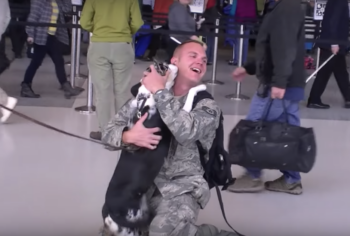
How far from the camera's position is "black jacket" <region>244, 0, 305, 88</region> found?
13.9 ft

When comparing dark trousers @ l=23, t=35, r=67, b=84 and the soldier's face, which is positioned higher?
the soldier's face

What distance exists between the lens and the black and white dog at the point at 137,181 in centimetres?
293

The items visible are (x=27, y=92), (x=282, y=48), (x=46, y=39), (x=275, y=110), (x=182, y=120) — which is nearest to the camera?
(x=182, y=120)

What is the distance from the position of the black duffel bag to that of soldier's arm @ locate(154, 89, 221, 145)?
118 cm

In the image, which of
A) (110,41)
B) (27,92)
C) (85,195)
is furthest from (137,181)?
(27,92)

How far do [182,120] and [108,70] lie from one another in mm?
2802

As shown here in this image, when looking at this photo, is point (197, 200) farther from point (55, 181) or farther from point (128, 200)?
point (55, 181)

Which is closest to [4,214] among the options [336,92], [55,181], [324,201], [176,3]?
[55,181]

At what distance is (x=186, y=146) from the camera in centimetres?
304

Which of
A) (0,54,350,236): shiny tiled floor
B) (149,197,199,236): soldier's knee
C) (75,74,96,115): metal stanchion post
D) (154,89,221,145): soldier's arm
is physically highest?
(154,89,221,145): soldier's arm

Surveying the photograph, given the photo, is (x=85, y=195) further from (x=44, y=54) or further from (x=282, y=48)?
(x=44, y=54)

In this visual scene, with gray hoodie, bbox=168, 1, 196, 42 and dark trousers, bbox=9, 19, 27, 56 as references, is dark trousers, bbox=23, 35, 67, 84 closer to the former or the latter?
gray hoodie, bbox=168, 1, 196, 42

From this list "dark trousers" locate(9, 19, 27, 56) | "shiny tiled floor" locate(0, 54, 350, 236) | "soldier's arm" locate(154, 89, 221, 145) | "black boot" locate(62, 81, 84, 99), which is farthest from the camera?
"dark trousers" locate(9, 19, 27, 56)

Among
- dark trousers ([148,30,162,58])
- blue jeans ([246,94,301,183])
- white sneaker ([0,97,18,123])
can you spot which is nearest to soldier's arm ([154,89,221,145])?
blue jeans ([246,94,301,183])
